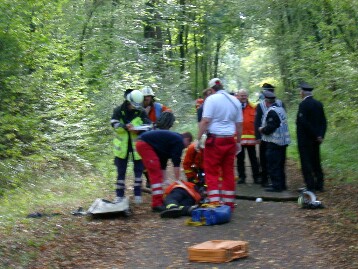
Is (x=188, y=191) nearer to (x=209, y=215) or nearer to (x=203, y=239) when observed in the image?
(x=209, y=215)

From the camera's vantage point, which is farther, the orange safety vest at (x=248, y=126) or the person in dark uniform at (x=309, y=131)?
the orange safety vest at (x=248, y=126)

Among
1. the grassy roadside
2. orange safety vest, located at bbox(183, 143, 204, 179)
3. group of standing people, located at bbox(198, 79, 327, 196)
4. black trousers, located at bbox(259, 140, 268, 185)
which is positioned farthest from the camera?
black trousers, located at bbox(259, 140, 268, 185)

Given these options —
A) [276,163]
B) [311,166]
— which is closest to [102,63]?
[276,163]

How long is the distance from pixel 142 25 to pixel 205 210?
1706cm

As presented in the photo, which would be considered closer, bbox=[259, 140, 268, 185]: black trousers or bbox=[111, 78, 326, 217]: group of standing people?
bbox=[111, 78, 326, 217]: group of standing people

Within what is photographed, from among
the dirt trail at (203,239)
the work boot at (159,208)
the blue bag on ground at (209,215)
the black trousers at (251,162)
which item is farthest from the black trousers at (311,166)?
the work boot at (159,208)

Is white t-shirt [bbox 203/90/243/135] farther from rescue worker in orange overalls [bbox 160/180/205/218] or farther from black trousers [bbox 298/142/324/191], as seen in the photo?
black trousers [bbox 298/142/324/191]

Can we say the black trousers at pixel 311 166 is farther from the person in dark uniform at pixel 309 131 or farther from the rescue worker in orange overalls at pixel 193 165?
the rescue worker in orange overalls at pixel 193 165

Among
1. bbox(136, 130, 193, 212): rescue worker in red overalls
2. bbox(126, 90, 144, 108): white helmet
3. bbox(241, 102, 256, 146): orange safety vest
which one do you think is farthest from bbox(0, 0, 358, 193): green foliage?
bbox(136, 130, 193, 212): rescue worker in red overalls

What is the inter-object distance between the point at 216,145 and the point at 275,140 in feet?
7.26

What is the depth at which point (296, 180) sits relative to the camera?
14.3m

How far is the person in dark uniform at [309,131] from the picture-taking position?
12.1m

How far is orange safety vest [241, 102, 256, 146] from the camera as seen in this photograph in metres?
13.7

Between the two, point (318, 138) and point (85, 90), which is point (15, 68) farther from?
point (318, 138)
